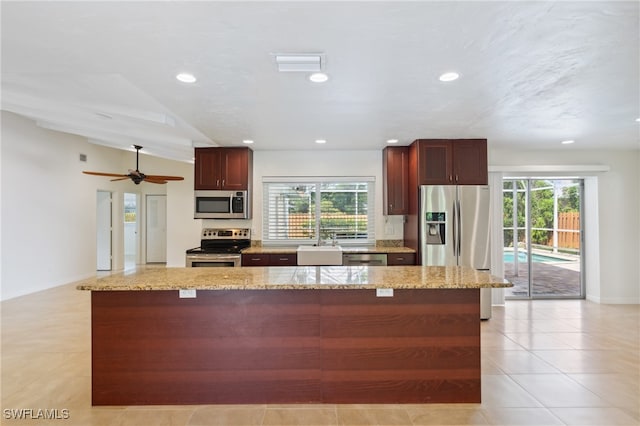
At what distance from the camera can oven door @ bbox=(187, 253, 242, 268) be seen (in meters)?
4.67

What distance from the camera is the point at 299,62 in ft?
7.45

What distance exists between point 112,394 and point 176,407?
47 cm

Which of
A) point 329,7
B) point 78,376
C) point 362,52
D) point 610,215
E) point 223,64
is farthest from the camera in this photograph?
point 610,215

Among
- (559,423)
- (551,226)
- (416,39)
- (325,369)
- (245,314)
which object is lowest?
(559,423)

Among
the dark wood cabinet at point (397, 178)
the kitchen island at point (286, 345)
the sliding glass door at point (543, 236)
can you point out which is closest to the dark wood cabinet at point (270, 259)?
the dark wood cabinet at point (397, 178)

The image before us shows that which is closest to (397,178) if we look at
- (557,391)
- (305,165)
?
(305,165)

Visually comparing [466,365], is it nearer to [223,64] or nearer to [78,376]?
[223,64]

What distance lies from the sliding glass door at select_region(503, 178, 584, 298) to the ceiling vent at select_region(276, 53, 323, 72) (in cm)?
451

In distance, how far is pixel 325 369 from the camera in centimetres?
246

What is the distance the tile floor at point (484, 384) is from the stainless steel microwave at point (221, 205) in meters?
2.00

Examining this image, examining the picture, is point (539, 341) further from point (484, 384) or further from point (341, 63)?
point (341, 63)

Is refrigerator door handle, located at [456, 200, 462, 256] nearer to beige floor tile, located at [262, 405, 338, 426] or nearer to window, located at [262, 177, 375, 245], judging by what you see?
window, located at [262, 177, 375, 245]

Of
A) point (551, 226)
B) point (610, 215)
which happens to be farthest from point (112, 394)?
point (610, 215)

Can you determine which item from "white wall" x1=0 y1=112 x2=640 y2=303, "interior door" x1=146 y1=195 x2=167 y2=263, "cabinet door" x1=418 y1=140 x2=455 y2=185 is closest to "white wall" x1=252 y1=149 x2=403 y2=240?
"white wall" x1=0 y1=112 x2=640 y2=303
